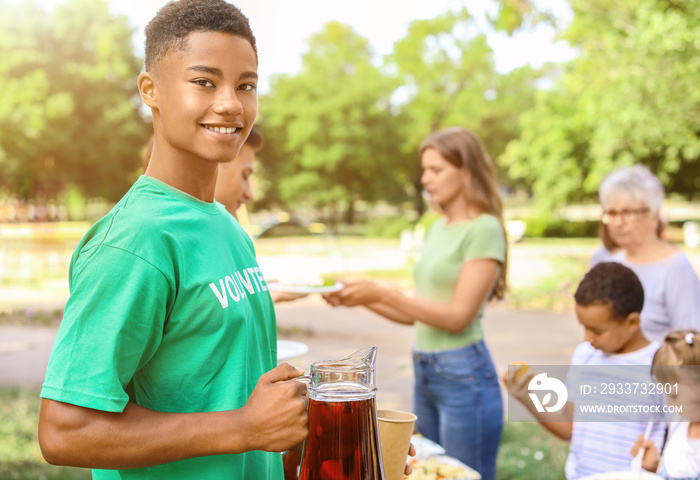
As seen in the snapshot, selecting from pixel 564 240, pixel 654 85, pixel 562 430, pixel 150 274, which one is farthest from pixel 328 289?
pixel 564 240

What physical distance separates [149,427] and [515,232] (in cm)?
2591

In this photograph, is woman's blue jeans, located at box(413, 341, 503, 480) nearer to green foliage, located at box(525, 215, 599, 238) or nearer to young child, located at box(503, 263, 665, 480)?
young child, located at box(503, 263, 665, 480)

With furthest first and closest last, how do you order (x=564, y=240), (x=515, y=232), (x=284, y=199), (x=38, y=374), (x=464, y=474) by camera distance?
(x=284, y=199) < (x=564, y=240) < (x=515, y=232) < (x=38, y=374) < (x=464, y=474)

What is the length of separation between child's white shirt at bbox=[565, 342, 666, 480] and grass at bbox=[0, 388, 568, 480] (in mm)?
2343

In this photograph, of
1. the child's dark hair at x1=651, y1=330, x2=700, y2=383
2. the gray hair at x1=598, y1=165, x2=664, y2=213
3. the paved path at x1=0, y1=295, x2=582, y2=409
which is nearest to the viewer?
the child's dark hair at x1=651, y1=330, x2=700, y2=383

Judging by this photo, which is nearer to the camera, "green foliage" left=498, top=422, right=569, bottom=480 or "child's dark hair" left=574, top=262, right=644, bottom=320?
"child's dark hair" left=574, top=262, right=644, bottom=320

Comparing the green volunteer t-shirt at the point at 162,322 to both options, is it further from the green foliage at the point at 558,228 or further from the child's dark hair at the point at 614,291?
the green foliage at the point at 558,228

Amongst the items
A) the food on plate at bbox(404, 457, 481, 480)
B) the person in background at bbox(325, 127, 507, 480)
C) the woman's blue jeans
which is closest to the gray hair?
the person in background at bbox(325, 127, 507, 480)

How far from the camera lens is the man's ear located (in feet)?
4.16

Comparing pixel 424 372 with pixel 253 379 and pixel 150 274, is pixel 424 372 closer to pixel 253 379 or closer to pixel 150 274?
pixel 253 379

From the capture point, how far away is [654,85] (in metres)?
12.3

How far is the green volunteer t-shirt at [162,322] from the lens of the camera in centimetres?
102

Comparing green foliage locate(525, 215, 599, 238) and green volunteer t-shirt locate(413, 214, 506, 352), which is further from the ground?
green foliage locate(525, 215, 599, 238)

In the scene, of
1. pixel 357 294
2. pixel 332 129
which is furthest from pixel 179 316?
pixel 332 129
